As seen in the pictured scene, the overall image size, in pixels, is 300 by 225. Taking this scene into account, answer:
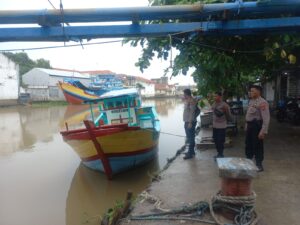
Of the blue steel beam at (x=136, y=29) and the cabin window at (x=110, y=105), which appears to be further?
the cabin window at (x=110, y=105)

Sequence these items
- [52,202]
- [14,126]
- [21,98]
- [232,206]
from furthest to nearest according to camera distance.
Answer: [21,98] → [14,126] → [52,202] → [232,206]

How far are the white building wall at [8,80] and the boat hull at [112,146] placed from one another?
31.3 meters

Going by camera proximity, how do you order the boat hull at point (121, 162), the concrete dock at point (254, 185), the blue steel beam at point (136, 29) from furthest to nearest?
the boat hull at point (121, 162)
the blue steel beam at point (136, 29)
the concrete dock at point (254, 185)

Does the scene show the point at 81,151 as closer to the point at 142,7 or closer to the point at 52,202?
the point at 52,202

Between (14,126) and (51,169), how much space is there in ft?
39.6

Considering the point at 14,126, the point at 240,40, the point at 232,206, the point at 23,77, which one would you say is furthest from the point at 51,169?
the point at 23,77

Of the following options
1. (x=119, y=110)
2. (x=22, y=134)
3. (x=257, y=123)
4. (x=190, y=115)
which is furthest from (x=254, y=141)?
(x=22, y=134)

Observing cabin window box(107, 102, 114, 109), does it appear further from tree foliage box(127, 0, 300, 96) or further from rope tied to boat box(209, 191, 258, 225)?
rope tied to boat box(209, 191, 258, 225)

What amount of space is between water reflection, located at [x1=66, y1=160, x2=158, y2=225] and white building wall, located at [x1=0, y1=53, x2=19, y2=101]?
1196 inches

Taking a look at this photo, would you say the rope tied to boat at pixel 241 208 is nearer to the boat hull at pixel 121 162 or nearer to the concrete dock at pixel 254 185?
the concrete dock at pixel 254 185

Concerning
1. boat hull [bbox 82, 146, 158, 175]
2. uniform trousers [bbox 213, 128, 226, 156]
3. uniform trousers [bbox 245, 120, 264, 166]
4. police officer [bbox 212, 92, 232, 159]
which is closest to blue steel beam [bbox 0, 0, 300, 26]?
police officer [bbox 212, 92, 232, 159]

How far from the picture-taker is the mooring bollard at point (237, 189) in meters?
4.08

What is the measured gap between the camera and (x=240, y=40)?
8320 millimetres

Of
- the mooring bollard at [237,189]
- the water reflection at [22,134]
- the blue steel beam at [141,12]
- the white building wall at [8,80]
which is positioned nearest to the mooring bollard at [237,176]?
the mooring bollard at [237,189]
